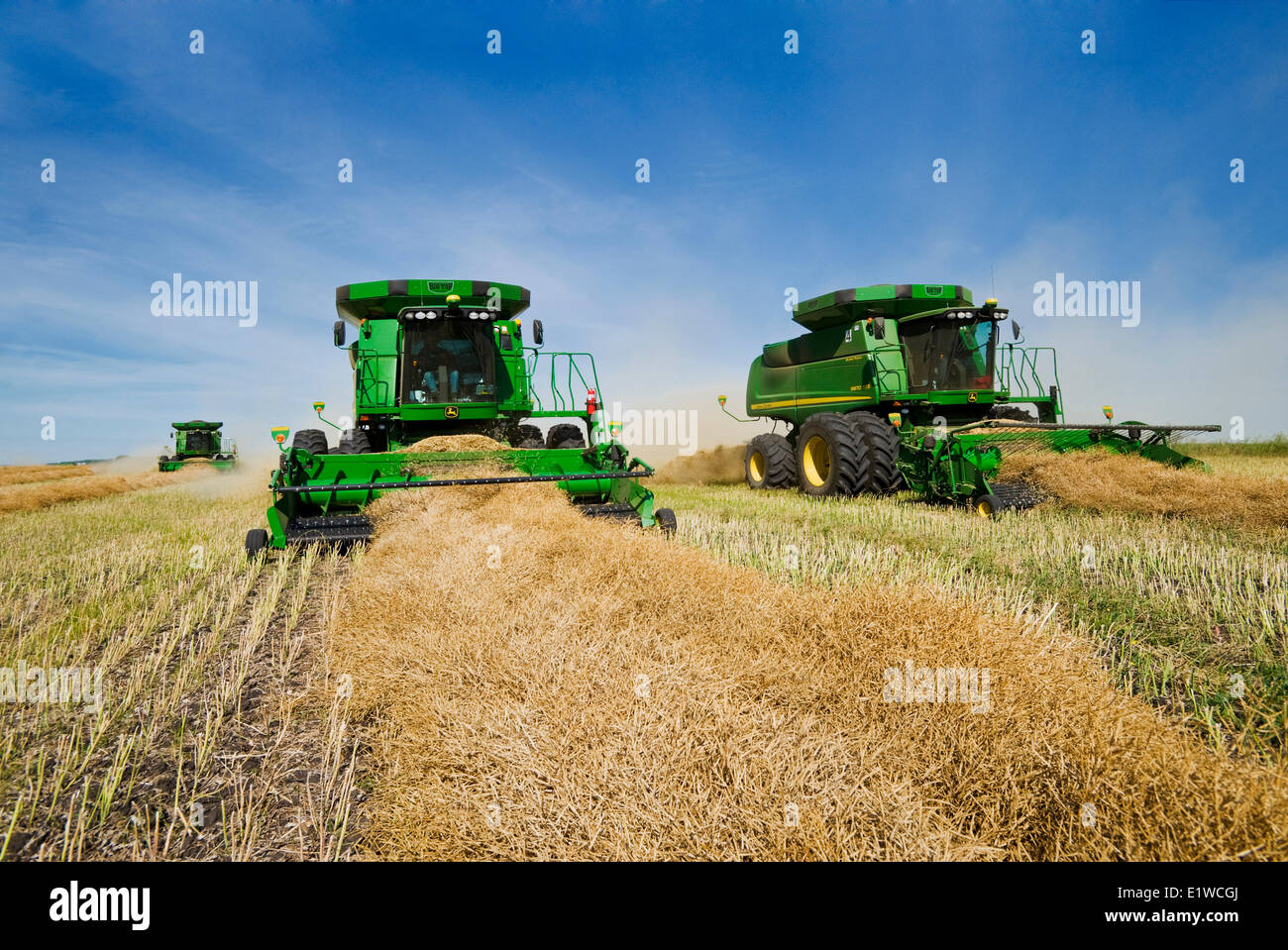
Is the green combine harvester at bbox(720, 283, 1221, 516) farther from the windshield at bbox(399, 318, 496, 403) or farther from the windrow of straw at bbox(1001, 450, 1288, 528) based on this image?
the windshield at bbox(399, 318, 496, 403)

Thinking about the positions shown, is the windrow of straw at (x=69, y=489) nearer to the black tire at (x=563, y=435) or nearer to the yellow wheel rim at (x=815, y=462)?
the black tire at (x=563, y=435)

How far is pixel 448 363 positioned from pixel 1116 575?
6.79 m

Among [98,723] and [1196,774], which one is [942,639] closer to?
[1196,774]

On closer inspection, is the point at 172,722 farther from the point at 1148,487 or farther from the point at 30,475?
the point at 30,475

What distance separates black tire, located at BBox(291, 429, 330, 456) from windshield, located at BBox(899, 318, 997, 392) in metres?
7.94

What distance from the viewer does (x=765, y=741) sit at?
174cm

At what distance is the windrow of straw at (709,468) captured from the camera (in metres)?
13.6

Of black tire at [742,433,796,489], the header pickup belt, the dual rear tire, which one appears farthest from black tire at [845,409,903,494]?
the header pickup belt

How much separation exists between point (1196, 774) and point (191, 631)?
4.35 m

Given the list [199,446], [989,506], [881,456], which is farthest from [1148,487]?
[199,446]

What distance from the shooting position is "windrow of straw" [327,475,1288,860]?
140 centimetres
